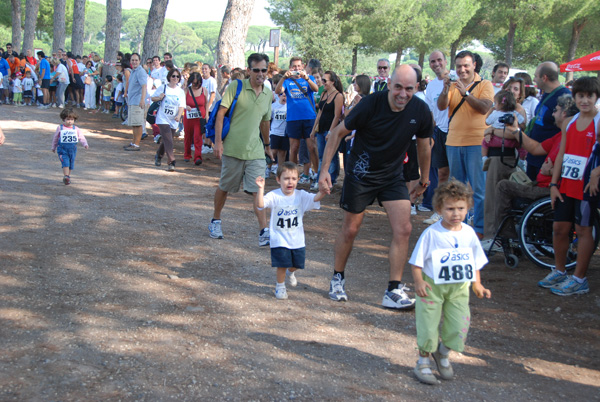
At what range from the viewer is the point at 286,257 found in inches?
217

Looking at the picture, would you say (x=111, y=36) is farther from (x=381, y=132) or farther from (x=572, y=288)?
(x=572, y=288)

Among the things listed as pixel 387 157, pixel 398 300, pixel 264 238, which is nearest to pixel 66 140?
pixel 264 238

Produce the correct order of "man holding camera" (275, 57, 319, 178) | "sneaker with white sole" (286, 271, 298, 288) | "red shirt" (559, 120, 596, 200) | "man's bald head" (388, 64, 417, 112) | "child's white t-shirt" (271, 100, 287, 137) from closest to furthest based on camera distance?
"man's bald head" (388, 64, 417, 112)
"red shirt" (559, 120, 596, 200)
"sneaker with white sole" (286, 271, 298, 288)
"man holding camera" (275, 57, 319, 178)
"child's white t-shirt" (271, 100, 287, 137)

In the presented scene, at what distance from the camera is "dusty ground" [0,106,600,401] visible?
4.02 m

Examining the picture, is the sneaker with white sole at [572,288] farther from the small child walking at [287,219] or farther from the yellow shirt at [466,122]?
the small child walking at [287,219]

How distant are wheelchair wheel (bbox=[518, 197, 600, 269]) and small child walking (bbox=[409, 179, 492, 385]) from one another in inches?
109

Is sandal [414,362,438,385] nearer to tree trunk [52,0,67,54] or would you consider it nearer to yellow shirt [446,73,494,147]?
yellow shirt [446,73,494,147]

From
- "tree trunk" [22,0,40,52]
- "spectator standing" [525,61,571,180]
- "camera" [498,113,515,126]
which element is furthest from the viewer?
"tree trunk" [22,0,40,52]

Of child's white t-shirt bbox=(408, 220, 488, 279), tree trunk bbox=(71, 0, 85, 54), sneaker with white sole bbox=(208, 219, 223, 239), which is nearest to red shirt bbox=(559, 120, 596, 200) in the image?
child's white t-shirt bbox=(408, 220, 488, 279)

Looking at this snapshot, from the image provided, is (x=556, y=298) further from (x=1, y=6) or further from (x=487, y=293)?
(x=1, y=6)

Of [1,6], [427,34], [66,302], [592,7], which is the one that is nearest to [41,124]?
[66,302]

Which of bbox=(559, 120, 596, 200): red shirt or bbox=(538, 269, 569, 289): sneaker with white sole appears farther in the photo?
bbox=(538, 269, 569, 289): sneaker with white sole

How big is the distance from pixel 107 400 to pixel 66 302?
1.75m

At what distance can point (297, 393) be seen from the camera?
12.9 ft
